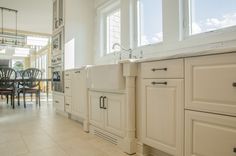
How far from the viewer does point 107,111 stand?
7.00 ft

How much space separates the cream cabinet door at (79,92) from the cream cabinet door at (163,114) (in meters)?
1.21

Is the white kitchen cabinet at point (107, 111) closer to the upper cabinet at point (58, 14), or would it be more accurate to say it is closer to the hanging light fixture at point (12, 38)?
the upper cabinet at point (58, 14)

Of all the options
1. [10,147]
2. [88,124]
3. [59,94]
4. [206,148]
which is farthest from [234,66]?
[59,94]

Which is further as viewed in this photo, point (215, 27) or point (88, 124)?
point (88, 124)

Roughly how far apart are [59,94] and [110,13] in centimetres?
186

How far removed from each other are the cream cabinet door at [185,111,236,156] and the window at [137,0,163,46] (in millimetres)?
1426

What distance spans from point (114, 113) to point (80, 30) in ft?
7.44

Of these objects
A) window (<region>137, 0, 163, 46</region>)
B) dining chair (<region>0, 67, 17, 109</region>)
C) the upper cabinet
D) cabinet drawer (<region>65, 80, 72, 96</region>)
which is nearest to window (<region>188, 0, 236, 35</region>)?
window (<region>137, 0, 163, 46</region>)

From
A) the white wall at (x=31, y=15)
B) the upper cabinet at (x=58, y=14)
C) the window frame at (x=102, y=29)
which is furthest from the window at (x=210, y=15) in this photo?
the white wall at (x=31, y=15)

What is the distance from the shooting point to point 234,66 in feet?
3.52

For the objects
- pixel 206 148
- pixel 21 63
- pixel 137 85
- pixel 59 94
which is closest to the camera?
pixel 206 148

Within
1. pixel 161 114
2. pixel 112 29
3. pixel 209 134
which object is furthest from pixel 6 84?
pixel 209 134

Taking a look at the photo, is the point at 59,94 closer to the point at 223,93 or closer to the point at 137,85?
the point at 137,85

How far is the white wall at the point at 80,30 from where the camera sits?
12.0ft
